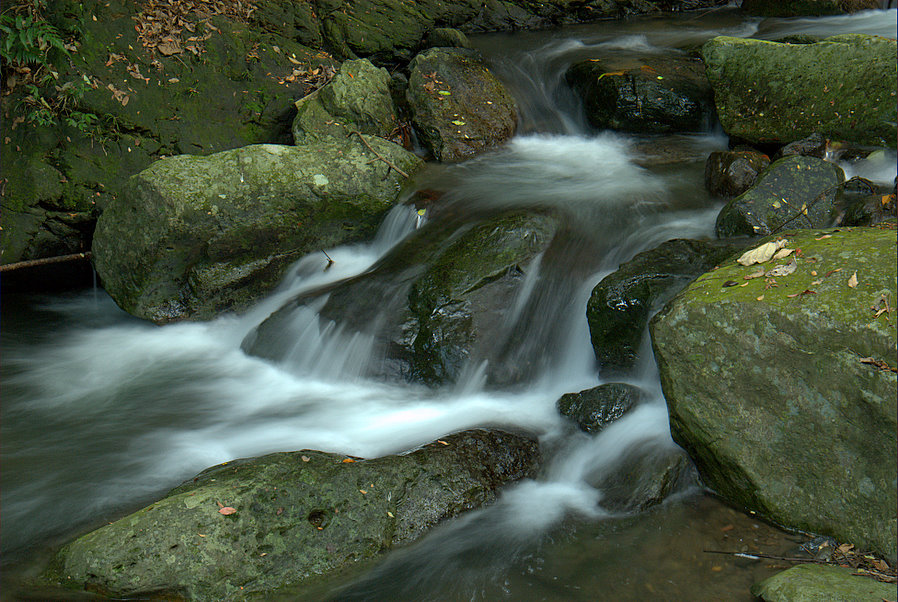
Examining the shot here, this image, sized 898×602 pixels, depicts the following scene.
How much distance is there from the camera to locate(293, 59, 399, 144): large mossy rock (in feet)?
26.1

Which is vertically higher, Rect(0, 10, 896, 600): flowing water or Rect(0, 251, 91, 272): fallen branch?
Rect(0, 251, 91, 272): fallen branch

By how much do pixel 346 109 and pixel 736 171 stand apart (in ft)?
14.1

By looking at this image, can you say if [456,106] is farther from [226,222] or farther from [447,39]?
[226,222]

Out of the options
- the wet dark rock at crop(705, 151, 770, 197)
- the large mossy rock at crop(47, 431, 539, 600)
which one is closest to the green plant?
the large mossy rock at crop(47, 431, 539, 600)

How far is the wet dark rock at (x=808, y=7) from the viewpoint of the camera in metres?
10.6

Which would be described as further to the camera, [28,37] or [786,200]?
[28,37]

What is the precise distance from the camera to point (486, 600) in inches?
134

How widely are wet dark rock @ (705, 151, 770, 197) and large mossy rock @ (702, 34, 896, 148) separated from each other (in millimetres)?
523

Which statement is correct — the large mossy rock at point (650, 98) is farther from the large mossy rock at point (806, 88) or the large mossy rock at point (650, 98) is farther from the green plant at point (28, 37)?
the green plant at point (28, 37)

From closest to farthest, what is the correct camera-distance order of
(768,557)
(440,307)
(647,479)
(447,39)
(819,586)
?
(819,586) → (768,557) → (647,479) → (440,307) → (447,39)

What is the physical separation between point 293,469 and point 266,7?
7.62m

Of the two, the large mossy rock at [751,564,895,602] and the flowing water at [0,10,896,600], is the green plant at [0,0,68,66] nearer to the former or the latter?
the flowing water at [0,10,896,600]

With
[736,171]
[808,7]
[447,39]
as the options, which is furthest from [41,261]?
[808,7]

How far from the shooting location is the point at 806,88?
261 inches
